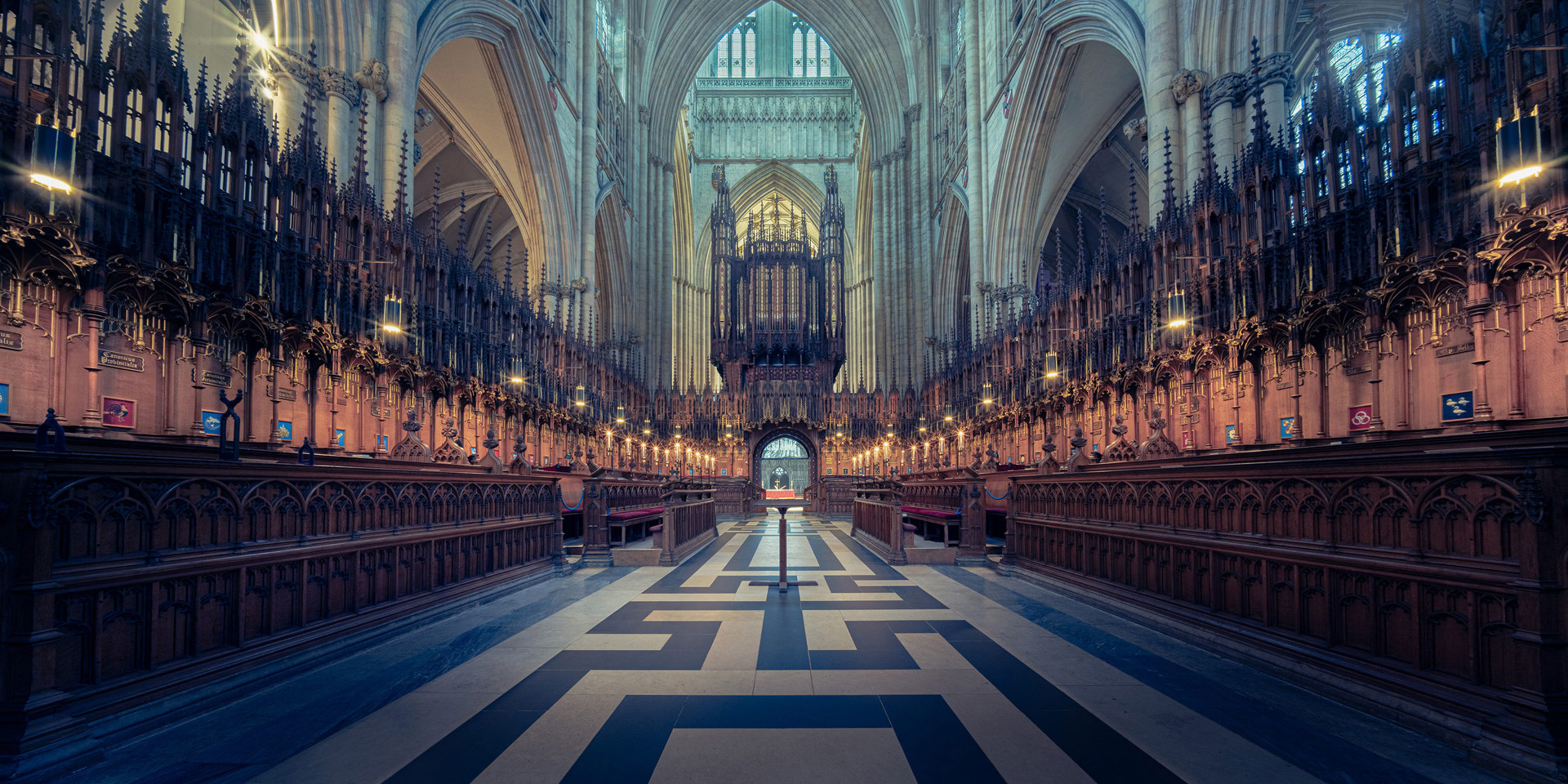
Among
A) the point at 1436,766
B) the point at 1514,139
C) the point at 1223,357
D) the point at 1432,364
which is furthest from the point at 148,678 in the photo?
the point at 1223,357

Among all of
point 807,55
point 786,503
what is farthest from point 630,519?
point 807,55

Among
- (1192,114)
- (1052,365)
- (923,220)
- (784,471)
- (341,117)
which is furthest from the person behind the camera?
(784,471)

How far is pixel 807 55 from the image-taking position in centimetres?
4791

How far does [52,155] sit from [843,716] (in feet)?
23.0

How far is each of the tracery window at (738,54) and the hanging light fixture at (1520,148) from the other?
47259mm

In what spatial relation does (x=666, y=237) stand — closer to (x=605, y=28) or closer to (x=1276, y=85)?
(x=605, y=28)

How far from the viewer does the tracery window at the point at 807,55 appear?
1876 inches

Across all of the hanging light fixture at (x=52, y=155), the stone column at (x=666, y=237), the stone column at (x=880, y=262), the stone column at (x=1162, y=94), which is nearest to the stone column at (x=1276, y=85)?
the stone column at (x=1162, y=94)

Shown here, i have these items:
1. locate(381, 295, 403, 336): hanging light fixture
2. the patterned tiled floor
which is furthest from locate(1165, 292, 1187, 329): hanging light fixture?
locate(381, 295, 403, 336): hanging light fixture

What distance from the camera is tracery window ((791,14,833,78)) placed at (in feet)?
156

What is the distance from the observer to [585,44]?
78.4 ft

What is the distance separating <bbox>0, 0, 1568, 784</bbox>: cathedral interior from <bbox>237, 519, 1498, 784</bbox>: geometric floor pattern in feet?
0.11

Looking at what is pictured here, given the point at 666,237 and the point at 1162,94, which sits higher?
the point at 666,237

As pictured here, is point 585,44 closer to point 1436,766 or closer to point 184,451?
point 184,451
